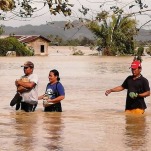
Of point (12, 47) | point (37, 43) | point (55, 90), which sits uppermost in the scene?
point (37, 43)

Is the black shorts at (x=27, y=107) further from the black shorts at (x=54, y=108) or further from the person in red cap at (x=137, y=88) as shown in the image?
the person in red cap at (x=137, y=88)

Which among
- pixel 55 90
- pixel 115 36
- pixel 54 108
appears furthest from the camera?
pixel 115 36

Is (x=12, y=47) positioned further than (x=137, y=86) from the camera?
Yes

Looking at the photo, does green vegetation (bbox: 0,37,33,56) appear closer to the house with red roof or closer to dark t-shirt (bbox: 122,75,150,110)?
the house with red roof

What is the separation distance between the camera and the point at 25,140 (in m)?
8.55

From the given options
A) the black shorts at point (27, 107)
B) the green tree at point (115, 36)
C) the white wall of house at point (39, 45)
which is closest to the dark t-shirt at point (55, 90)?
the black shorts at point (27, 107)

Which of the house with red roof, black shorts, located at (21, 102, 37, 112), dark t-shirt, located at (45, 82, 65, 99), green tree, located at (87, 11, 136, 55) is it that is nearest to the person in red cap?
dark t-shirt, located at (45, 82, 65, 99)

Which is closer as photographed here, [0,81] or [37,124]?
[37,124]

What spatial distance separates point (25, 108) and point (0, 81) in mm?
14779

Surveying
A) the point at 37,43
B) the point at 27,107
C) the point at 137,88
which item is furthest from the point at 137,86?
the point at 37,43

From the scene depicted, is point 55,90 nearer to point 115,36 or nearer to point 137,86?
point 137,86

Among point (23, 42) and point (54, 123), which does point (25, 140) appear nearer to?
point (54, 123)

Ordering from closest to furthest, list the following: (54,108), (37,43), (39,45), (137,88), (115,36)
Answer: (137,88) → (54,108) → (115,36) → (37,43) → (39,45)

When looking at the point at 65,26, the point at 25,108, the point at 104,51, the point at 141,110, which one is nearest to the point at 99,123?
the point at 141,110
